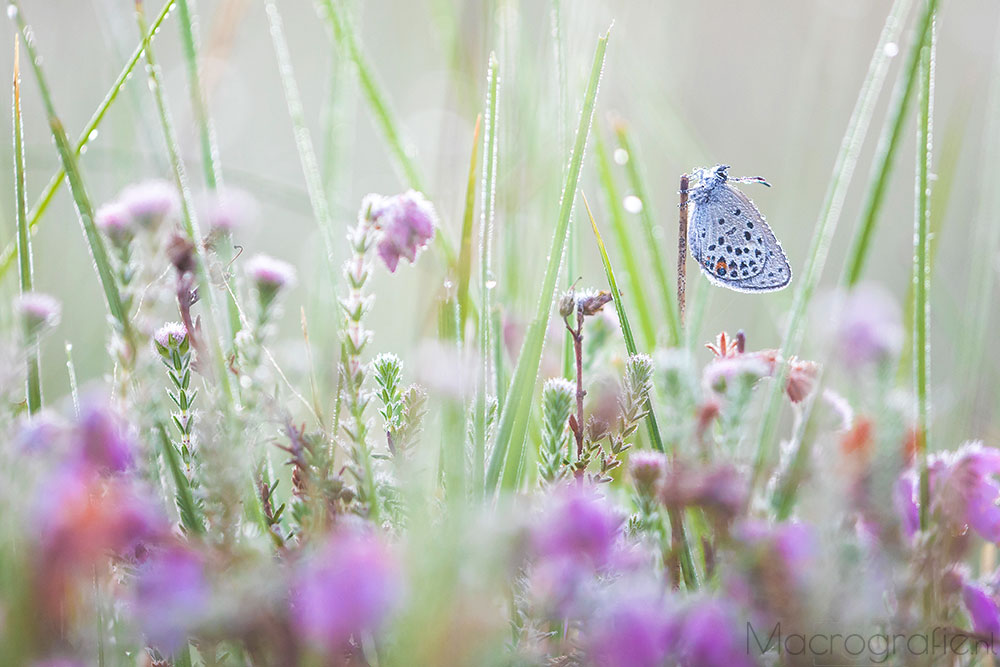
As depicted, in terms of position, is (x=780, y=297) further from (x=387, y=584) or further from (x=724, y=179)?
(x=387, y=584)

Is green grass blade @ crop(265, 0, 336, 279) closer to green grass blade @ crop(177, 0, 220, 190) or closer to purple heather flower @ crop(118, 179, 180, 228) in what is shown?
green grass blade @ crop(177, 0, 220, 190)

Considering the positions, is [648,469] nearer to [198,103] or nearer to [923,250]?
[923,250]

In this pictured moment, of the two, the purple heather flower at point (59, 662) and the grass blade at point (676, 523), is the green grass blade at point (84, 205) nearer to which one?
the purple heather flower at point (59, 662)

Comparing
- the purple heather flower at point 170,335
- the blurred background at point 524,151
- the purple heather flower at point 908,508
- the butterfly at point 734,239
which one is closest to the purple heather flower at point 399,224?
the blurred background at point 524,151

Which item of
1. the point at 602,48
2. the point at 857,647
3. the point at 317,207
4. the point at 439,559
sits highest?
the point at 602,48

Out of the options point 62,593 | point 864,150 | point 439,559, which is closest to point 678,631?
point 439,559

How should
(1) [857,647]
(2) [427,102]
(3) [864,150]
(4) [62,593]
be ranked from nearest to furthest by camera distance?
(4) [62,593] < (1) [857,647] < (2) [427,102] < (3) [864,150]

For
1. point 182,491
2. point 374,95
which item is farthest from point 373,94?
point 182,491
